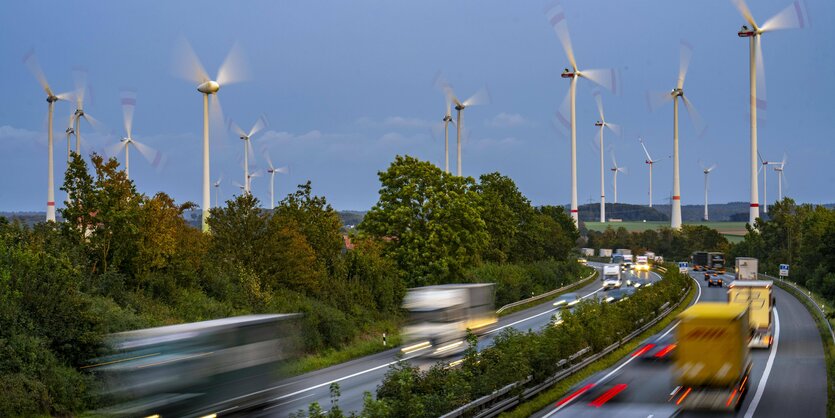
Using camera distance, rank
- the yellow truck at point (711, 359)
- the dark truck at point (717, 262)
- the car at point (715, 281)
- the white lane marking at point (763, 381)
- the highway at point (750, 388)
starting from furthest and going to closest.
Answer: the dark truck at point (717, 262) → the car at point (715, 281) → the white lane marking at point (763, 381) → the highway at point (750, 388) → the yellow truck at point (711, 359)

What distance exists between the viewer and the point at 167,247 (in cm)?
4294

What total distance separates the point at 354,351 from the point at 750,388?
21.8m

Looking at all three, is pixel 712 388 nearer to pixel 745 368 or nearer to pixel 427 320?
pixel 745 368

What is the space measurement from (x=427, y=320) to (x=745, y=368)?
13.8m

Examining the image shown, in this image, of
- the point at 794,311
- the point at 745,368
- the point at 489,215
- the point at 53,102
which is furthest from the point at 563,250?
the point at 745,368

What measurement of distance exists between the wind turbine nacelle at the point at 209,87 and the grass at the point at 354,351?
983 inches

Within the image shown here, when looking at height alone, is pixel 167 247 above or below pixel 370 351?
above

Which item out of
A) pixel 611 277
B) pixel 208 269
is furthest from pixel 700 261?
pixel 208 269

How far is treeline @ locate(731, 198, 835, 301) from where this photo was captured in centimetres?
9450

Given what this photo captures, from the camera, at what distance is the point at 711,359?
89.1 feet

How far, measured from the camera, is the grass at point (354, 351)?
136 ft

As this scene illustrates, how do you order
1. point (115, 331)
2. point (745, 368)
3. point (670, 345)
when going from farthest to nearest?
1. point (670, 345)
2. point (115, 331)
3. point (745, 368)

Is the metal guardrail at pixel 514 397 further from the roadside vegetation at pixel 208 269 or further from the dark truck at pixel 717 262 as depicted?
the dark truck at pixel 717 262

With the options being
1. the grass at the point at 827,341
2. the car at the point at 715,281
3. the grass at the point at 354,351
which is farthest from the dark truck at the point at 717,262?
the grass at the point at 354,351
